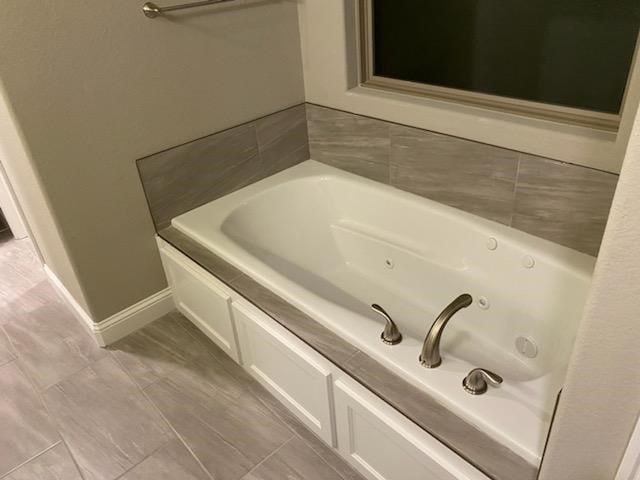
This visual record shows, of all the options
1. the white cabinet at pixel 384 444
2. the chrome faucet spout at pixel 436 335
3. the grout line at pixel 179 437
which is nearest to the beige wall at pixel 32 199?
the grout line at pixel 179 437

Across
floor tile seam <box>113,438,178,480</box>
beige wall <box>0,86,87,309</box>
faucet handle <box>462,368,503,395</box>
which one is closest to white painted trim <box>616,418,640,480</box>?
faucet handle <box>462,368,503,395</box>

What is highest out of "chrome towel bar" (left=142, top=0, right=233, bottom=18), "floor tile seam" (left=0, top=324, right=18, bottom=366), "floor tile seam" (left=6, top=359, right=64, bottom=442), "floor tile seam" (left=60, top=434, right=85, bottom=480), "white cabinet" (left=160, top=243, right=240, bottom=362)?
"chrome towel bar" (left=142, top=0, right=233, bottom=18)

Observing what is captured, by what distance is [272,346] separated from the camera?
1591 millimetres

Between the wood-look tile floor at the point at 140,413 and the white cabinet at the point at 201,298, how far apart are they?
0.09 m

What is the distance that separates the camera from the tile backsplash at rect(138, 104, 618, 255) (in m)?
1.60

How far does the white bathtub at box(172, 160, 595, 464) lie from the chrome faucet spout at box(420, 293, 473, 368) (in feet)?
0.08

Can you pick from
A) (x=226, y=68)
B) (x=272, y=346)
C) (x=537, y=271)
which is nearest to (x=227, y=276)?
(x=272, y=346)

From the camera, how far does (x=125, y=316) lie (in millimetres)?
2098

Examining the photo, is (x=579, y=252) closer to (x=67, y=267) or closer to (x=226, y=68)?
(x=226, y=68)

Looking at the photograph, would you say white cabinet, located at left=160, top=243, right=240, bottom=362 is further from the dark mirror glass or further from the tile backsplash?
the dark mirror glass

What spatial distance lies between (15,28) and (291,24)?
43.7 inches

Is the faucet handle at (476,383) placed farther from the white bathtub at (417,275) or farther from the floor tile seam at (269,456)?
the floor tile seam at (269,456)

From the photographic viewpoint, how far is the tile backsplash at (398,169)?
1604mm

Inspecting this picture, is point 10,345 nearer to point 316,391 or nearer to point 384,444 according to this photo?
point 316,391
